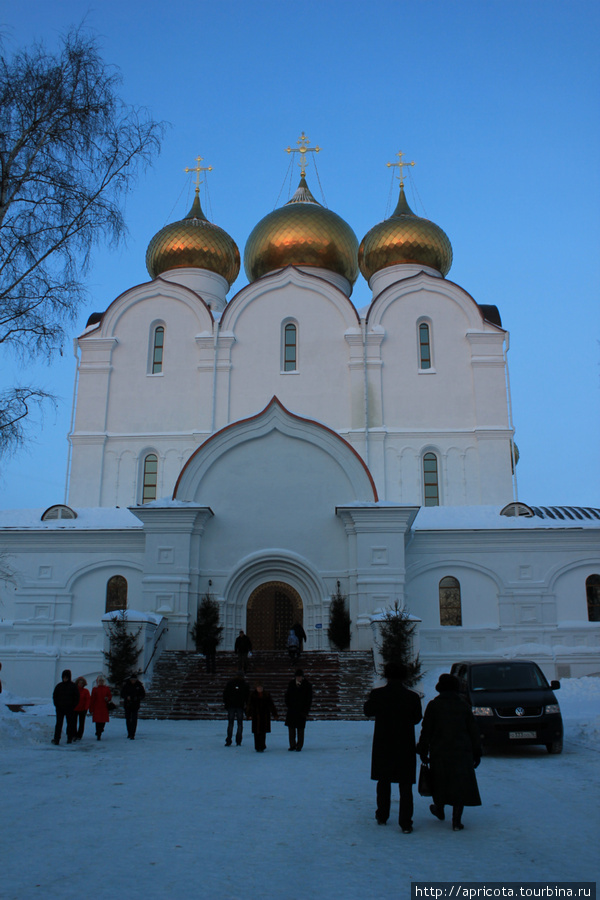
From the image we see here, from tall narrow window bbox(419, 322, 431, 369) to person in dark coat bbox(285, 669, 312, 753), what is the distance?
652 inches

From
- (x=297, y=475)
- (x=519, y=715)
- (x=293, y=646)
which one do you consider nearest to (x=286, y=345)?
(x=297, y=475)

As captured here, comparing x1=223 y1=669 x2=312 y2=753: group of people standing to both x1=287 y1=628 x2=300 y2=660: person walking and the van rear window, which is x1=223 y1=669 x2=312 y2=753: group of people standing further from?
x1=287 y1=628 x2=300 y2=660: person walking

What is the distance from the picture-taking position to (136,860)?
15.1ft

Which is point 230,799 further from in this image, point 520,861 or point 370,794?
point 520,861

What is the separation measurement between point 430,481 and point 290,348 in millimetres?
6142

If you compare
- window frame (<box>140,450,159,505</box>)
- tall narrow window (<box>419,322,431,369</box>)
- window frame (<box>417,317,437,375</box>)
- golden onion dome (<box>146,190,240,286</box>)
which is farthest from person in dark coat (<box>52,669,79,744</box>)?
golden onion dome (<box>146,190,240,286</box>)

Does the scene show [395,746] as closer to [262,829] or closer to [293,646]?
[262,829]

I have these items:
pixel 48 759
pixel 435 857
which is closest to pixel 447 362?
pixel 48 759

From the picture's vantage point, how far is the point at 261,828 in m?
5.41

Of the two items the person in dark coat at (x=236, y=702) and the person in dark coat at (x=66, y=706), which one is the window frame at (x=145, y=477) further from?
the person in dark coat at (x=236, y=702)

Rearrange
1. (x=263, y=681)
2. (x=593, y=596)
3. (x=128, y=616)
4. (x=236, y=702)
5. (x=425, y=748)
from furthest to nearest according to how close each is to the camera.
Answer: (x=593, y=596) < (x=128, y=616) < (x=263, y=681) < (x=236, y=702) < (x=425, y=748)

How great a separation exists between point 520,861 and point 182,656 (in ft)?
43.4

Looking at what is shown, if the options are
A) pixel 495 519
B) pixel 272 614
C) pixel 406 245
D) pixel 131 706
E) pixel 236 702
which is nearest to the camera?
pixel 236 702

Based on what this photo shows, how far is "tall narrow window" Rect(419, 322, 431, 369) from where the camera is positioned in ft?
82.5
